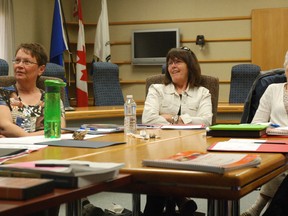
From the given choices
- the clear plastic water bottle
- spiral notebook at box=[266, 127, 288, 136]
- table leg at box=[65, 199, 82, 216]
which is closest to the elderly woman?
the clear plastic water bottle

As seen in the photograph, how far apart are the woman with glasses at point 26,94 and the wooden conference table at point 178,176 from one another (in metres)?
0.92

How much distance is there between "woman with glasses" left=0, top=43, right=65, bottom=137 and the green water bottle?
0.42m

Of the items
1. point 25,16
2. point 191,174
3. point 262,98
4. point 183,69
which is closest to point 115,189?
point 191,174

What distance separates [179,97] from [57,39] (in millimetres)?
4079

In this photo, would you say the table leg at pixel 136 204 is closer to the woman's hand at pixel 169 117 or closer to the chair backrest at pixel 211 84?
the woman's hand at pixel 169 117

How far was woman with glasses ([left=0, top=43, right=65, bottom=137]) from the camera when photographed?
2.65m

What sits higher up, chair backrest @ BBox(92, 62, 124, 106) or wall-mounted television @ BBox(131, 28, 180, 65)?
wall-mounted television @ BBox(131, 28, 180, 65)

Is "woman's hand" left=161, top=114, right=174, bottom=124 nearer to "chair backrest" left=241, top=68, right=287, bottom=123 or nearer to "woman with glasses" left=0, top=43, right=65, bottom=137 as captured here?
"chair backrest" left=241, top=68, right=287, bottom=123

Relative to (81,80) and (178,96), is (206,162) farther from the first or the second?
(81,80)

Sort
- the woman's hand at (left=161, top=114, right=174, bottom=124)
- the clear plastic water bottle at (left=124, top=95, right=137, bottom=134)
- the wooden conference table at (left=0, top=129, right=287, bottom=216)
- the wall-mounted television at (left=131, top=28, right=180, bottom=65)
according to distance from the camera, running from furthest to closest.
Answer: the wall-mounted television at (left=131, top=28, right=180, bottom=65), the woman's hand at (left=161, top=114, right=174, bottom=124), the clear plastic water bottle at (left=124, top=95, right=137, bottom=134), the wooden conference table at (left=0, top=129, right=287, bottom=216)

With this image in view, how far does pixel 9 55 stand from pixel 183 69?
3796 mm

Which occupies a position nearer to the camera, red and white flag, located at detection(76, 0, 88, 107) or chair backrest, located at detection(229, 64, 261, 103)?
chair backrest, located at detection(229, 64, 261, 103)

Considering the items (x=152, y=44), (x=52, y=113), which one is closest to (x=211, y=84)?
(x=52, y=113)

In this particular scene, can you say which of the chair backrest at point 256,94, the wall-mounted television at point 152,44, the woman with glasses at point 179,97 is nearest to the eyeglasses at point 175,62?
the woman with glasses at point 179,97
